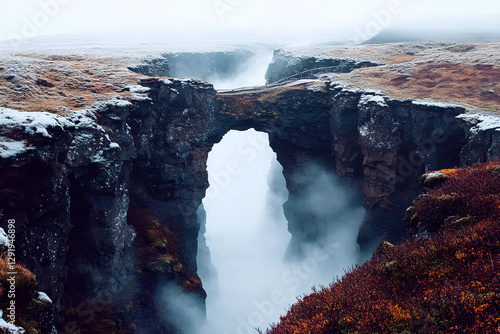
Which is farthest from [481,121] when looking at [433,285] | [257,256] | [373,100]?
[257,256]

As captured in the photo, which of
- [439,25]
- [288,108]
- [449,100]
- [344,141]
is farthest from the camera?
[439,25]

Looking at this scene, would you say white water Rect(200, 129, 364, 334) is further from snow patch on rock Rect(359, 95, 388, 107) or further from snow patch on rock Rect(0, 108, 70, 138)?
snow patch on rock Rect(0, 108, 70, 138)

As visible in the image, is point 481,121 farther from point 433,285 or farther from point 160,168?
point 160,168

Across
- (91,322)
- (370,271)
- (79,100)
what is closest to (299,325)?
(370,271)

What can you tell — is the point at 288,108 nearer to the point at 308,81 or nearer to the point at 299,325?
the point at 308,81

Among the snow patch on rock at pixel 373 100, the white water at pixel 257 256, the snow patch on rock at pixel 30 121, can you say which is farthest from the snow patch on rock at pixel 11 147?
the snow patch on rock at pixel 373 100

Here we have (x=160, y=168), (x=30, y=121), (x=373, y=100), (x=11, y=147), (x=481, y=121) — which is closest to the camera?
(x=11, y=147)

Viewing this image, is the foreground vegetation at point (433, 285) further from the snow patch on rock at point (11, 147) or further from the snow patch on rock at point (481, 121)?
the snow patch on rock at point (11, 147)
